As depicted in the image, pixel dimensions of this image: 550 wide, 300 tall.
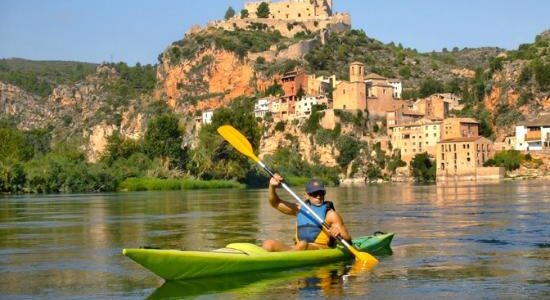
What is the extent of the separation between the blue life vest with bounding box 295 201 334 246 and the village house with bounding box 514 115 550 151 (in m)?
107

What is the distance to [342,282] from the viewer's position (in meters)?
14.0

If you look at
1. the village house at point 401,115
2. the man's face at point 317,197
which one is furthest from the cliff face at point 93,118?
the man's face at point 317,197

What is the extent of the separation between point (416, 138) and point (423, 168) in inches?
234

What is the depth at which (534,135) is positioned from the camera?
12012 centimetres

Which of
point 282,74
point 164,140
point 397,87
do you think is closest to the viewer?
point 164,140

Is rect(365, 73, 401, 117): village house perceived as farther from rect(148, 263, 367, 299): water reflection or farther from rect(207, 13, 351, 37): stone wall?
rect(148, 263, 367, 299): water reflection

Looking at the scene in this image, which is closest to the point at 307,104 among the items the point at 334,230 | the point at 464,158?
the point at 464,158

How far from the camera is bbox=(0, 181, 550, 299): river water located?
1320 cm

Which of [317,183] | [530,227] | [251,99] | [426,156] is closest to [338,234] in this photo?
[317,183]

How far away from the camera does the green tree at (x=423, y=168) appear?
4747 inches

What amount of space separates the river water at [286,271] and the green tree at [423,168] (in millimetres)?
89838

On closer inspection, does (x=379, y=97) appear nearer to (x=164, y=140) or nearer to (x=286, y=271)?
(x=164, y=140)

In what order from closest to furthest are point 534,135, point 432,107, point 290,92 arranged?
point 534,135, point 432,107, point 290,92

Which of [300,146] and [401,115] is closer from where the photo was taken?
[401,115]
